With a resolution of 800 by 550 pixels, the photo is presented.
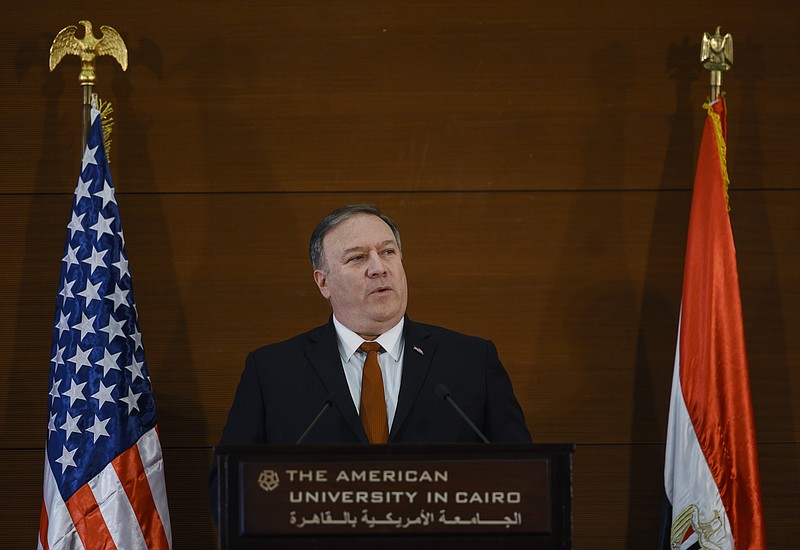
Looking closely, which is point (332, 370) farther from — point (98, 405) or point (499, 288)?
point (499, 288)

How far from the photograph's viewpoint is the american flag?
3.15 meters

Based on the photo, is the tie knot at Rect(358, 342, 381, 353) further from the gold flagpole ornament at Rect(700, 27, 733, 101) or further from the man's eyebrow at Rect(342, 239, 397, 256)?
the gold flagpole ornament at Rect(700, 27, 733, 101)

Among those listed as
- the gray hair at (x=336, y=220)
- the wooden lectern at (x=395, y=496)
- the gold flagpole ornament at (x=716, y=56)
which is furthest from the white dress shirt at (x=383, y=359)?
the gold flagpole ornament at (x=716, y=56)

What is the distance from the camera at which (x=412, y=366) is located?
2695 millimetres

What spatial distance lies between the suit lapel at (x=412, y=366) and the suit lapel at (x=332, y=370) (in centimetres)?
11

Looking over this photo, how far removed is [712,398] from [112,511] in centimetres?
202

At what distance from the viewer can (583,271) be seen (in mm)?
3666

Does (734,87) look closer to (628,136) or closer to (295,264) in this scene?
(628,136)

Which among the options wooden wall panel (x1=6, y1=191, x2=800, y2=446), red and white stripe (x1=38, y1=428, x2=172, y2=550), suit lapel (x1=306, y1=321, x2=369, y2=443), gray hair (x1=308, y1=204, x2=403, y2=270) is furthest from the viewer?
wooden wall panel (x1=6, y1=191, x2=800, y2=446)

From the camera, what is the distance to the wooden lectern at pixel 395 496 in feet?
6.59

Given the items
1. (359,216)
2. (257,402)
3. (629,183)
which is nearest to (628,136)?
(629,183)

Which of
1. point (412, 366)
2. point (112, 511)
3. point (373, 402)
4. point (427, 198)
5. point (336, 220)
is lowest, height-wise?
point (112, 511)

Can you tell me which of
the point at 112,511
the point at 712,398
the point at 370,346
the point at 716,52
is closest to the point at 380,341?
the point at 370,346

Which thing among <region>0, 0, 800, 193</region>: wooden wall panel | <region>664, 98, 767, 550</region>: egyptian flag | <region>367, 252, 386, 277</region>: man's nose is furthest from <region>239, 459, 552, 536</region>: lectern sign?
<region>0, 0, 800, 193</region>: wooden wall panel
